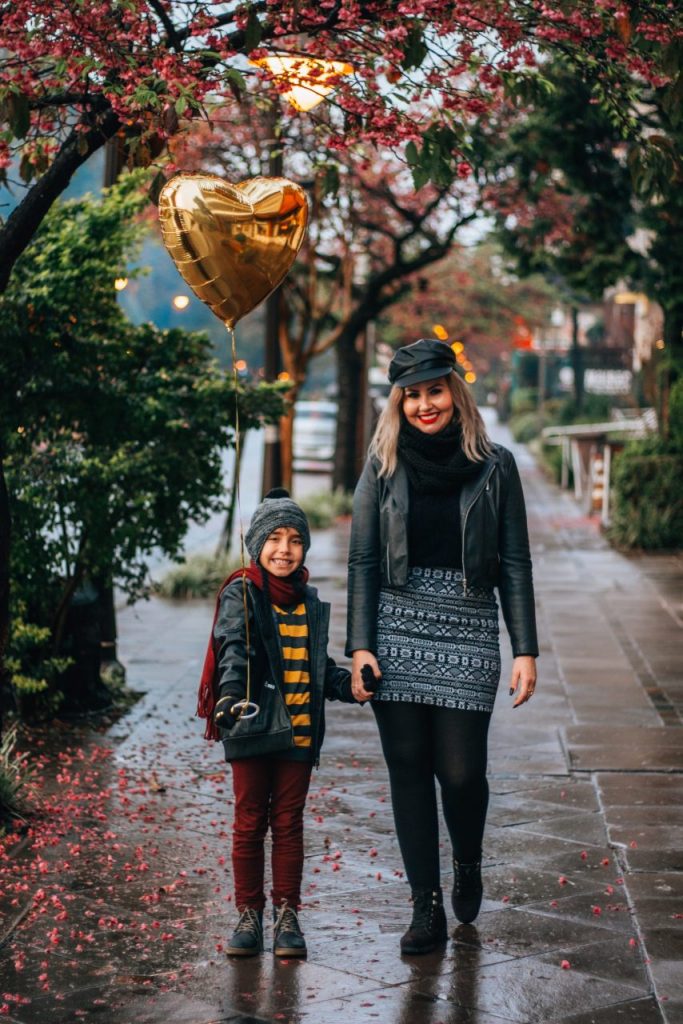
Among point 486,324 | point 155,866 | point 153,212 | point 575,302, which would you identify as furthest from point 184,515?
point 486,324

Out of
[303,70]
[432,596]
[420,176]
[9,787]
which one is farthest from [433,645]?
[303,70]

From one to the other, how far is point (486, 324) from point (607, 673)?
3038cm

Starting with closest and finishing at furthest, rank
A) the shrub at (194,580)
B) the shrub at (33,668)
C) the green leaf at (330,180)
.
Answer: the green leaf at (330,180), the shrub at (33,668), the shrub at (194,580)

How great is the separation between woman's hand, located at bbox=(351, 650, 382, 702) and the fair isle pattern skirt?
0.18 ft

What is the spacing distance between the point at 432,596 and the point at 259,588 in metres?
0.56

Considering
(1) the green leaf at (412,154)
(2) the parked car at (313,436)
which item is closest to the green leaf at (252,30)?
(1) the green leaf at (412,154)

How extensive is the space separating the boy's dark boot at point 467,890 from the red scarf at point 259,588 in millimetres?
942

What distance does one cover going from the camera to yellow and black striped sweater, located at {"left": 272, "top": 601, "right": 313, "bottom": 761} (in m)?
4.74

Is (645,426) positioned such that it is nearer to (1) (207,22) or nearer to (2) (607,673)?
(2) (607,673)

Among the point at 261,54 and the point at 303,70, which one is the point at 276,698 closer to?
the point at 261,54

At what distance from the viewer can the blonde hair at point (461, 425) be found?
4.80 metres

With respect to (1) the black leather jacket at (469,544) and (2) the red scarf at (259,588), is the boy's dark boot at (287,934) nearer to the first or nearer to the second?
(2) the red scarf at (259,588)

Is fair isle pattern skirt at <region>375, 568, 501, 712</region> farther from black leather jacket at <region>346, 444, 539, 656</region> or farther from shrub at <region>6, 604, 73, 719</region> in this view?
shrub at <region>6, 604, 73, 719</region>

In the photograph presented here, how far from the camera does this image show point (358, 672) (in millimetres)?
4707
